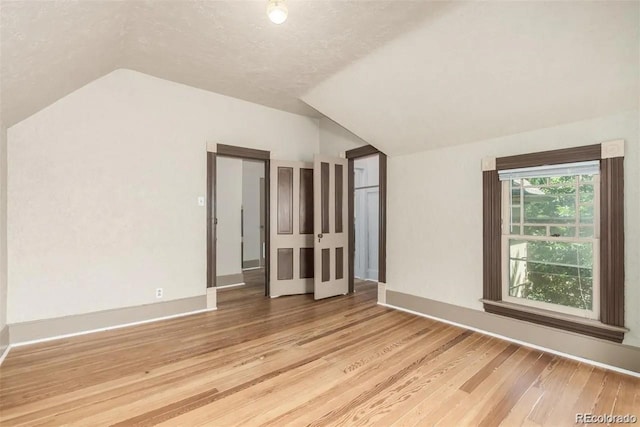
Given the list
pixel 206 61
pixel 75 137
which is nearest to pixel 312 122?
pixel 206 61

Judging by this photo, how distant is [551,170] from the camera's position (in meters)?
2.73

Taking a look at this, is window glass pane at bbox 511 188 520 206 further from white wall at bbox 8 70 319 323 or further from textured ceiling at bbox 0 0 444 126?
white wall at bbox 8 70 319 323

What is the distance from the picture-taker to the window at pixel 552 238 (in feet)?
8.47

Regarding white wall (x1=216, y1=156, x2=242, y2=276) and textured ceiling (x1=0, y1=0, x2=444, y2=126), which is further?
white wall (x1=216, y1=156, x2=242, y2=276)

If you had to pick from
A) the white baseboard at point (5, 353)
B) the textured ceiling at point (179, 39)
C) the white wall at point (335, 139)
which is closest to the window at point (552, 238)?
the textured ceiling at point (179, 39)

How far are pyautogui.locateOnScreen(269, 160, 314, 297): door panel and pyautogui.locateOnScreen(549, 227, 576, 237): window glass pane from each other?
3.08m

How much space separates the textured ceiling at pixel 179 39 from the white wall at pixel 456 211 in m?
1.61

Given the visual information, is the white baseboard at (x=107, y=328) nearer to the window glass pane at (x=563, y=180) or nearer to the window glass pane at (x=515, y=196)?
the window glass pane at (x=515, y=196)

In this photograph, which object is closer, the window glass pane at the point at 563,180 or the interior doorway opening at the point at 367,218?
the window glass pane at the point at 563,180

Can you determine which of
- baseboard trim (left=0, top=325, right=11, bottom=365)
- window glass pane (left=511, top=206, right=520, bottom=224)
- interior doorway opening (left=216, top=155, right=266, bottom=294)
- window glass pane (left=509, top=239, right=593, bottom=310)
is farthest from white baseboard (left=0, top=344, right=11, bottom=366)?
window glass pane (left=511, top=206, right=520, bottom=224)

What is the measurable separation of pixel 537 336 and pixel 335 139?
3.69 metres

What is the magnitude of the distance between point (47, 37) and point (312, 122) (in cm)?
362

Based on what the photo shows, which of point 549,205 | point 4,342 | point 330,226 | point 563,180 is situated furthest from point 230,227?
point 563,180

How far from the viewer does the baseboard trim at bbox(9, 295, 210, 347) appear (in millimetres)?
2811
